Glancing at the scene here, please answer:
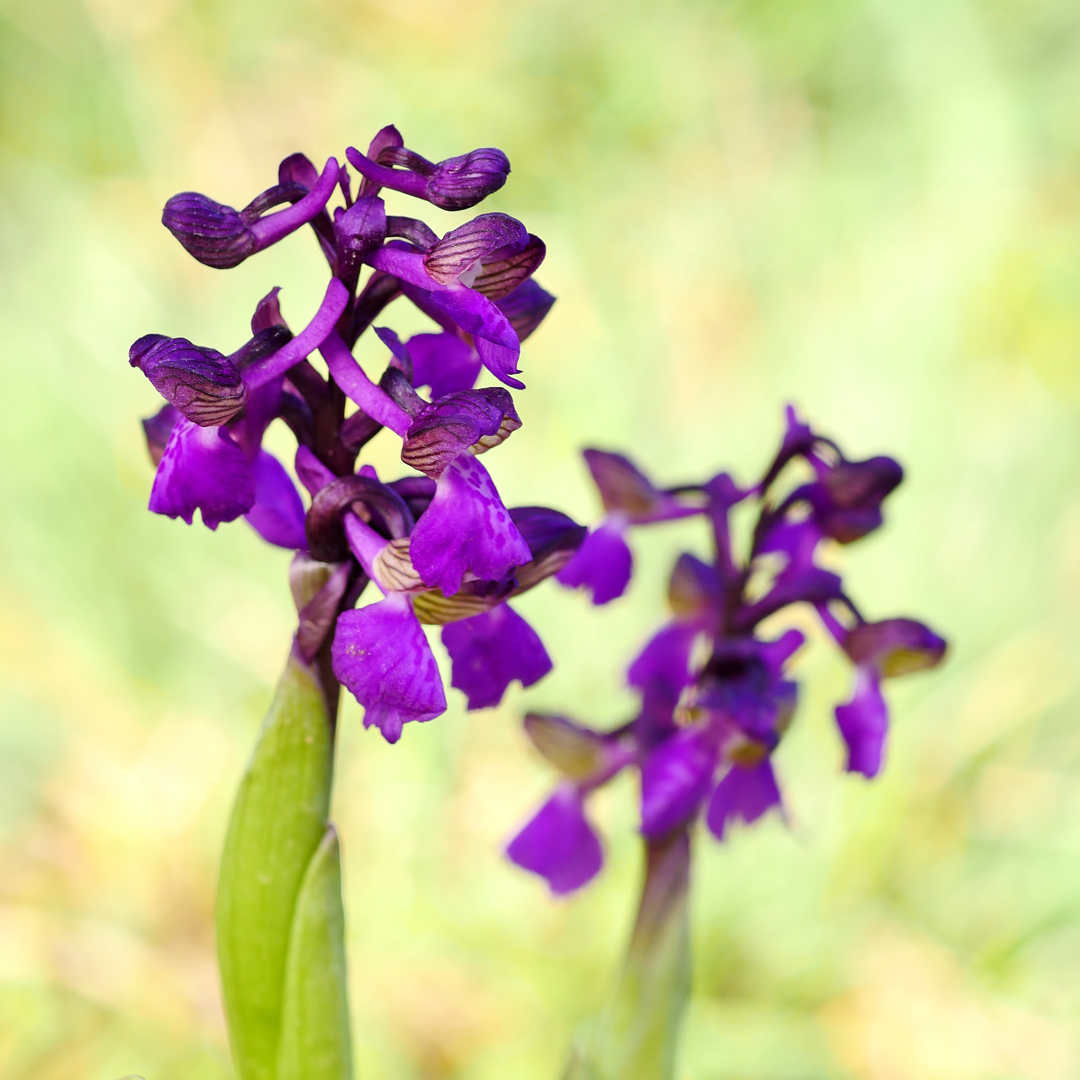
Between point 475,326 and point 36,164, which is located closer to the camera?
point 475,326

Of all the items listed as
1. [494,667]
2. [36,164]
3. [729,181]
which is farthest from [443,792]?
[36,164]

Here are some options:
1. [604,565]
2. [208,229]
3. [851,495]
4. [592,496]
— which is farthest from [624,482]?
[592,496]

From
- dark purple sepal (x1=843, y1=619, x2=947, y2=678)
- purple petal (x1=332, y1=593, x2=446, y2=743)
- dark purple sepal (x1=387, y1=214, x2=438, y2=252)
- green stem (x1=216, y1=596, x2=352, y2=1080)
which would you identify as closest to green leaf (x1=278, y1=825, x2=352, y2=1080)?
green stem (x1=216, y1=596, x2=352, y2=1080)

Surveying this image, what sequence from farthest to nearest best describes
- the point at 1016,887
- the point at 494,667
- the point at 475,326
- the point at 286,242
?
the point at 286,242 < the point at 1016,887 < the point at 494,667 < the point at 475,326

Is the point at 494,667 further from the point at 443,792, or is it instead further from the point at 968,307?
the point at 968,307

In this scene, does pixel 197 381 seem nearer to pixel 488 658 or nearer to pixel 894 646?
pixel 488 658

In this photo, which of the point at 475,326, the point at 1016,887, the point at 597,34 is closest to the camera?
the point at 475,326

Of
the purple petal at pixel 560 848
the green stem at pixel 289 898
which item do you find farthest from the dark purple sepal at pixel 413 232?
the purple petal at pixel 560 848
